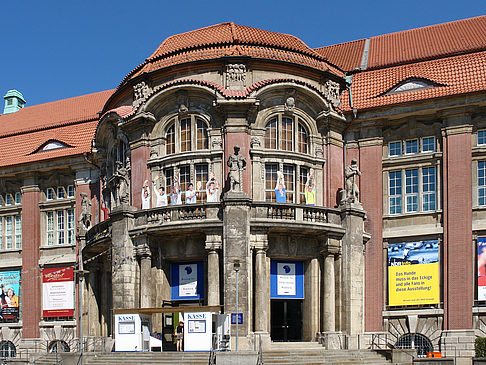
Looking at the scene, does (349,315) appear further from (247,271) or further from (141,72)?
(141,72)

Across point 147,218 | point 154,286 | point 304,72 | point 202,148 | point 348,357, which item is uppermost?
point 304,72

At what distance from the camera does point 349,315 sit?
35.1m

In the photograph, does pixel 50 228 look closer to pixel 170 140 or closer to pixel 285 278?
pixel 170 140

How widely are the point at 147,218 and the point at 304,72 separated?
990cm

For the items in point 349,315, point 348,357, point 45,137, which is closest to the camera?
point 348,357

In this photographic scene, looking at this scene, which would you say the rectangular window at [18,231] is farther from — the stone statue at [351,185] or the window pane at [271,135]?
the stone statue at [351,185]

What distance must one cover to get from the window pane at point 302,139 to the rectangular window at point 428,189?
567cm

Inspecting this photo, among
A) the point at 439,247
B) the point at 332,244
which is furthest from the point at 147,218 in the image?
the point at 439,247

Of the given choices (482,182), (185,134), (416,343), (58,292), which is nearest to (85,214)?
(58,292)

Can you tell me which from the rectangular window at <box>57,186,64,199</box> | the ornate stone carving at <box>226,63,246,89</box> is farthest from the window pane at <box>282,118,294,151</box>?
the rectangular window at <box>57,186,64,199</box>

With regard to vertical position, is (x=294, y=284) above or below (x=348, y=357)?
above

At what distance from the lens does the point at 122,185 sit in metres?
37.0

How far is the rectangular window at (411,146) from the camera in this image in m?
37.5

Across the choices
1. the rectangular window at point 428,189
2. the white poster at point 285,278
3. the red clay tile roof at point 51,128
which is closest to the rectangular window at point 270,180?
the white poster at point 285,278
